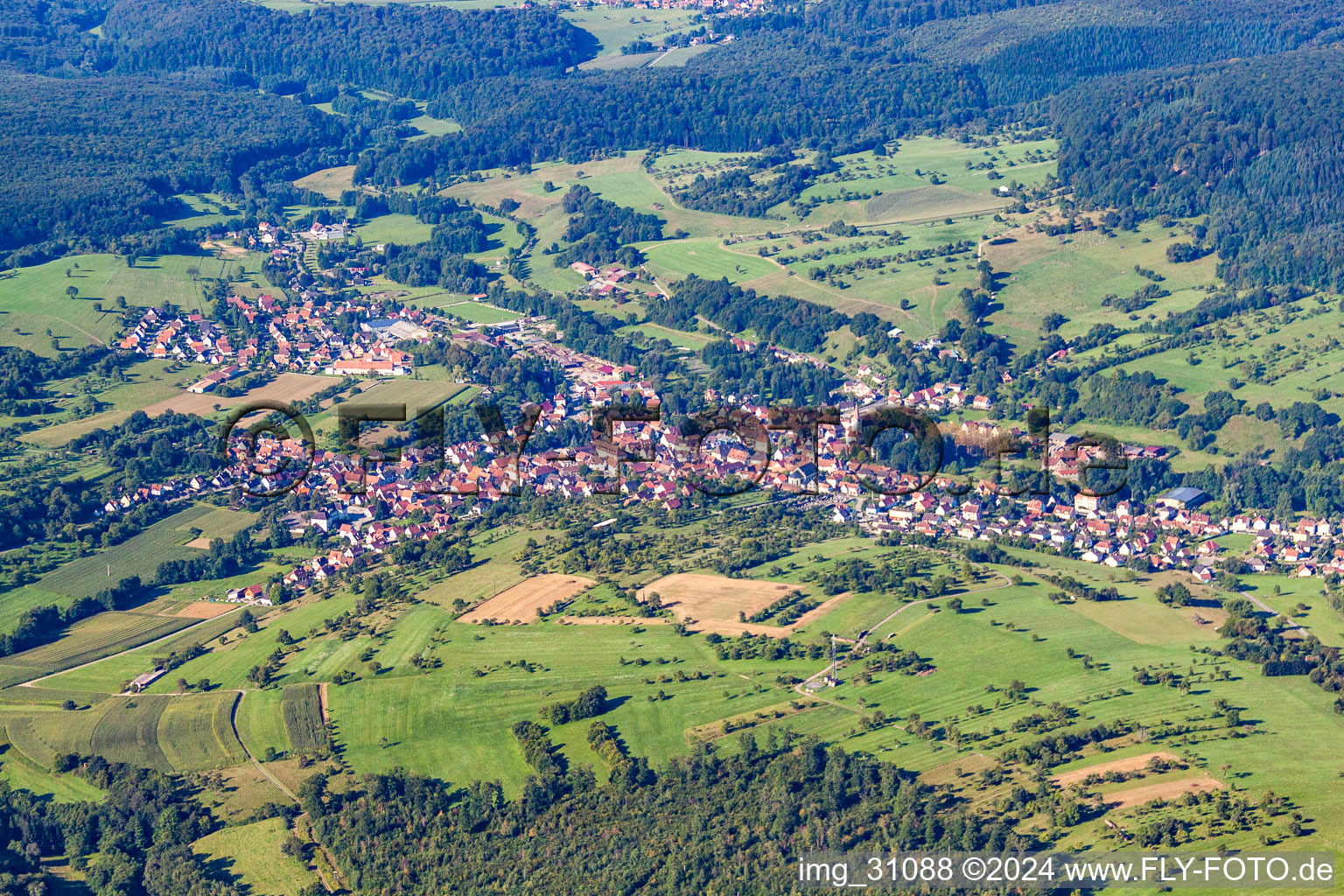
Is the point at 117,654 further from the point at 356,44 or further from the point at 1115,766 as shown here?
the point at 356,44

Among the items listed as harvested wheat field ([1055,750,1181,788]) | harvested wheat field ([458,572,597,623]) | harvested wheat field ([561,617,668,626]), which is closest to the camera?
harvested wheat field ([1055,750,1181,788])

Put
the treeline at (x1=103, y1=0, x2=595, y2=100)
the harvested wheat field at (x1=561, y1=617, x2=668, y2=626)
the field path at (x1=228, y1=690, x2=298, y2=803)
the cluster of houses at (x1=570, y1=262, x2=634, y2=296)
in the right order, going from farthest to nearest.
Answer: the treeline at (x1=103, y1=0, x2=595, y2=100)
the cluster of houses at (x1=570, y1=262, x2=634, y2=296)
the harvested wheat field at (x1=561, y1=617, x2=668, y2=626)
the field path at (x1=228, y1=690, x2=298, y2=803)

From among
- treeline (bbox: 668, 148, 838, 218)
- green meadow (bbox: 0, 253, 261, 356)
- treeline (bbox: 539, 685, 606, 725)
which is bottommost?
treeline (bbox: 539, 685, 606, 725)

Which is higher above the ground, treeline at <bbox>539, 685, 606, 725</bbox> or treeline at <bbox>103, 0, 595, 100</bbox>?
treeline at <bbox>103, 0, 595, 100</bbox>

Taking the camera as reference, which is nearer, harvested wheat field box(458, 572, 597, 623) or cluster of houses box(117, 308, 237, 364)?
harvested wheat field box(458, 572, 597, 623)

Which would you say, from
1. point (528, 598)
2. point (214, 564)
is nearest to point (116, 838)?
point (528, 598)

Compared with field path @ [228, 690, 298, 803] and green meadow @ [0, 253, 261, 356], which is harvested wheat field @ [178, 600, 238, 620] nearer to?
field path @ [228, 690, 298, 803]

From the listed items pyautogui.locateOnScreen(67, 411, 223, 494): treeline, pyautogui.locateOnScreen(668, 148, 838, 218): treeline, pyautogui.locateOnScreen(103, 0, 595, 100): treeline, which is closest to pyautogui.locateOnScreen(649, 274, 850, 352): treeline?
pyautogui.locateOnScreen(668, 148, 838, 218): treeline
